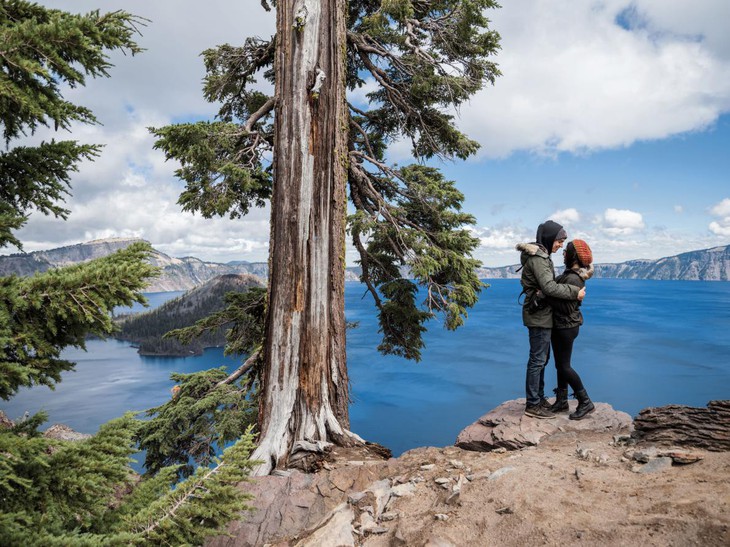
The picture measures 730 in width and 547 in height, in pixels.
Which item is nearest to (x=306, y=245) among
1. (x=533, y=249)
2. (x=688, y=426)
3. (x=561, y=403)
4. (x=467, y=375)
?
(x=533, y=249)

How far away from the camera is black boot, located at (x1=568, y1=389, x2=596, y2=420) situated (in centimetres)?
468

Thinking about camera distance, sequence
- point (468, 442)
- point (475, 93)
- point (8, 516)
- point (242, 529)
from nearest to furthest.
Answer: point (8, 516), point (242, 529), point (468, 442), point (475, 93)

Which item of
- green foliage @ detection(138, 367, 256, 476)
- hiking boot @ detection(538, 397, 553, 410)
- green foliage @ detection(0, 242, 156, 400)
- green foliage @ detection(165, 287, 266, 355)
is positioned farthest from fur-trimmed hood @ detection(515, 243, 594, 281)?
green foliage @ detection(138, 367, 256, 476)

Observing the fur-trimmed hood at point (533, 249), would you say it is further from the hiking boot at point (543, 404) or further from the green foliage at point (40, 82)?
the green foliage at point (40, 82)

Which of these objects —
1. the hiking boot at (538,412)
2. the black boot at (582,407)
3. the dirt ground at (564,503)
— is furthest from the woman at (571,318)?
the dirt ground at (564,503)

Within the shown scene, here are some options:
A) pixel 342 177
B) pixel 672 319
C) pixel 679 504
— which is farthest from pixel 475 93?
pixel 672 319

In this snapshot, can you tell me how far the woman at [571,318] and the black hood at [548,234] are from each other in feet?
0.81

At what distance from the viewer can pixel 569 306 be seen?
4574 mm

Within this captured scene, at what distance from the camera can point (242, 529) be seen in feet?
12.0

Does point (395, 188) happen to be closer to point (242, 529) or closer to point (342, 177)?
point (342, 177)

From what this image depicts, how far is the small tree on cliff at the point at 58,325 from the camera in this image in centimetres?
221

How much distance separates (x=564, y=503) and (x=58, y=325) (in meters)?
3.48

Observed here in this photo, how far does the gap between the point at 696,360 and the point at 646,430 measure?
64.6 metres

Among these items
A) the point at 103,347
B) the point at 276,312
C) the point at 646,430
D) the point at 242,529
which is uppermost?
the point at 276,312
